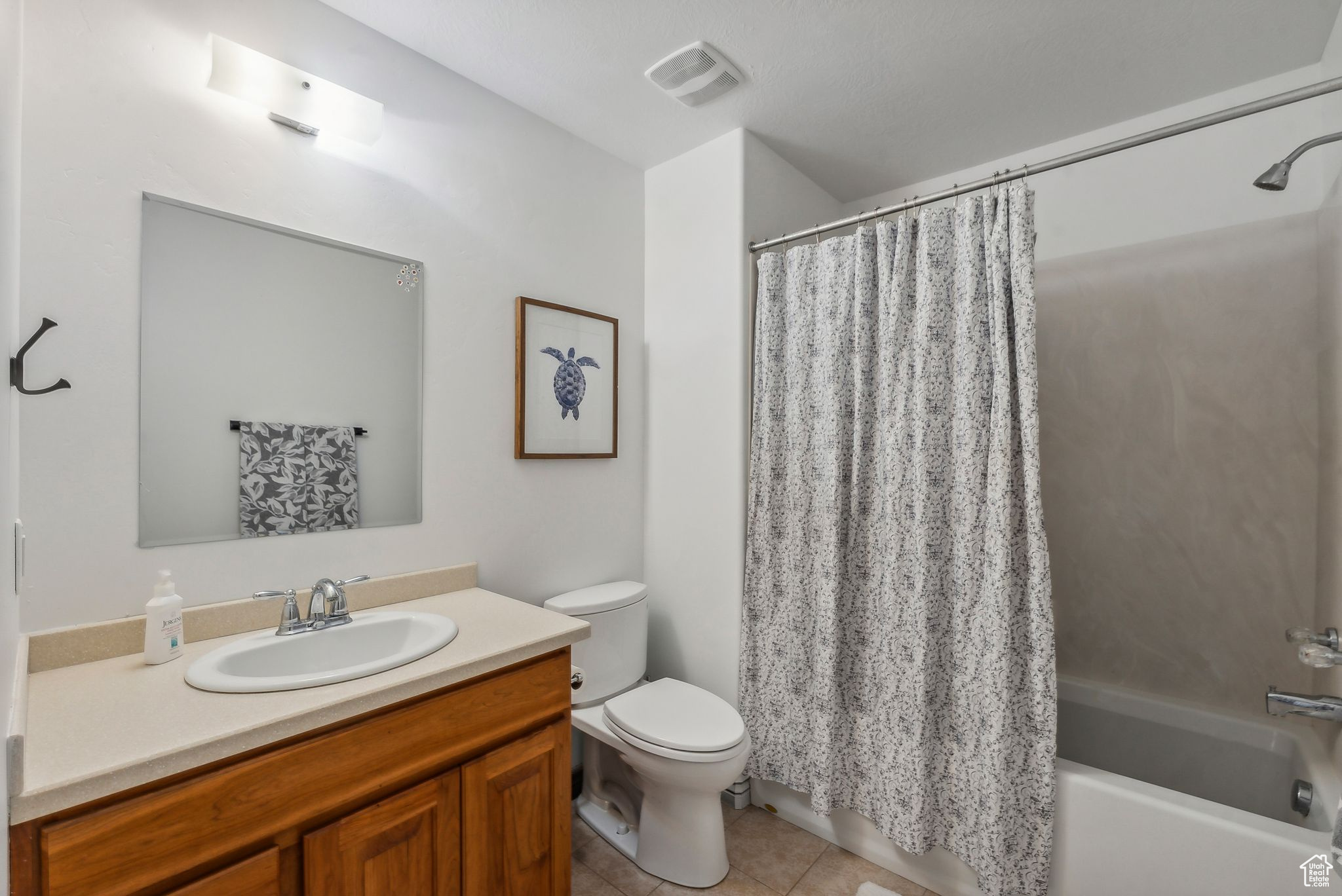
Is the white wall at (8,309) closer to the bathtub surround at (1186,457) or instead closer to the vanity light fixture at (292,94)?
the vanity light fixture at (292,94)

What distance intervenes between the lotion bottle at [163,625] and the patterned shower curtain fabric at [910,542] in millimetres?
1590

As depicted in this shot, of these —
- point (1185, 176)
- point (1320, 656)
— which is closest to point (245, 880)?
point (1320, 656)

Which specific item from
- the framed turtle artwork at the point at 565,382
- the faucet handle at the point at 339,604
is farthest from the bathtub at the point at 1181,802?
the faucet handle at the point at 339,604

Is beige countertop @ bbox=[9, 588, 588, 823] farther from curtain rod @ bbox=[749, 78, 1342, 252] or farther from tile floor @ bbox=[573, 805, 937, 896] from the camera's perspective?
curtain rod @ bbox=[749, 78, 1342, 252]

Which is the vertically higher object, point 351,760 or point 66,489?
point 66,489

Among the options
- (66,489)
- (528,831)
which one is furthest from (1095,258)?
(66,489)

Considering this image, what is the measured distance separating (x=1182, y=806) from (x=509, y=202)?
8.32ft

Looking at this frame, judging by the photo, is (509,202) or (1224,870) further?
(509,202)

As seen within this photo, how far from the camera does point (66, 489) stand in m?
1.19

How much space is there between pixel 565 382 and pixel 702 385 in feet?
1.74

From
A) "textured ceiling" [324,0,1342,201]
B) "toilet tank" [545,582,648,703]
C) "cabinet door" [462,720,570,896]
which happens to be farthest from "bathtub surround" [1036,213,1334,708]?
"cabinet door" [462,720,570,896]

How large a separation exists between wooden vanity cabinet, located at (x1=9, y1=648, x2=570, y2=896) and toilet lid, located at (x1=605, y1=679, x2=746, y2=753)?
35 cm

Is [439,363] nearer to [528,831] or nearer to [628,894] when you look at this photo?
[528,831]

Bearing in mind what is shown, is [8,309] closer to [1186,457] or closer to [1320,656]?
[1320,656]
